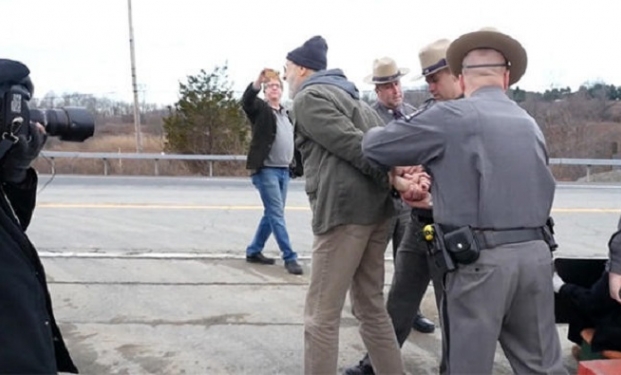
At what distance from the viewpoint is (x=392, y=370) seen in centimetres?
343

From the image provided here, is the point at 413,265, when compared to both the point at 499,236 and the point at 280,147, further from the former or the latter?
the point at 280,147

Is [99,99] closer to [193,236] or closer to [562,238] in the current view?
[193,236]

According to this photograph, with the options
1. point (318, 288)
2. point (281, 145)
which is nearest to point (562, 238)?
point (281, 145)

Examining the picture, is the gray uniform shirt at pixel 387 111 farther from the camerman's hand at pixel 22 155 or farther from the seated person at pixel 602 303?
the camerman's hand at pixel 22 155

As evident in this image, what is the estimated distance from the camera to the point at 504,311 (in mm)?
2510

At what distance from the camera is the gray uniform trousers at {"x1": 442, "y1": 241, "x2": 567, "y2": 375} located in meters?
2.46

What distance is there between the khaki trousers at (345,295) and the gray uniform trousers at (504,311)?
0.70m

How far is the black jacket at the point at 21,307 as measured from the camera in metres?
1.92

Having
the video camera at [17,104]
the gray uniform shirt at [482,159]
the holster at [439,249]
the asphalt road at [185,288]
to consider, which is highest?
the video camera at [17,104]

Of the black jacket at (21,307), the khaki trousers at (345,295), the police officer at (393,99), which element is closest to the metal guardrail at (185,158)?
the police officer at (393,99)

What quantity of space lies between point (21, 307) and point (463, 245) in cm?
158

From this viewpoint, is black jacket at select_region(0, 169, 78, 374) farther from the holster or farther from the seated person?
the seated person

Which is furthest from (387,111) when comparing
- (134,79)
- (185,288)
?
(134,79)

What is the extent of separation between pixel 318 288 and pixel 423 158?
1.05 meters
